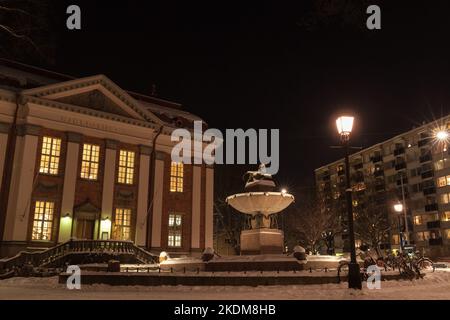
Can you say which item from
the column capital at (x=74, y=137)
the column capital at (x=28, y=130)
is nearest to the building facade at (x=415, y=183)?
the column capital at (x=74, y=137)

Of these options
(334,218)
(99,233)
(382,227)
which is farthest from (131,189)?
(382,227)

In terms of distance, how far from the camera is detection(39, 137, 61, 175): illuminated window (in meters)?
32.6

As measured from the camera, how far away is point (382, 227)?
60.6 meters

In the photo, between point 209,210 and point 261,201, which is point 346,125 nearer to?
point 261,201

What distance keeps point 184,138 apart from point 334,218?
3033 cm

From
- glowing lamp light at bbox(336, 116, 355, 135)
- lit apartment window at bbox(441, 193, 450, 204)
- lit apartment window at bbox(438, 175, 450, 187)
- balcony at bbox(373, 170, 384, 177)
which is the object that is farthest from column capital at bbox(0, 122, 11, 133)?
balcony at bbox(373, 170, 384, 177)

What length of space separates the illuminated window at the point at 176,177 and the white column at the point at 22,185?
12443 millimetres

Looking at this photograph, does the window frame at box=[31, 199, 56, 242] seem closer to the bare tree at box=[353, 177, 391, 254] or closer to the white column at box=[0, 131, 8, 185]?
the white column at box=[0, 131, 8, 185]

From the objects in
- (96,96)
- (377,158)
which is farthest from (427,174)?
(96,96)

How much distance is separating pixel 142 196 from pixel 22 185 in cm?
981

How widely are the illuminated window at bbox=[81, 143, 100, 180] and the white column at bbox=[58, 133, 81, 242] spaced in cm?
84

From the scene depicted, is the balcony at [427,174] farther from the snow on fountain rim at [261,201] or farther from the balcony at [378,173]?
the snow on fountain rim at [261,201]

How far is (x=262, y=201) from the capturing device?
787 inches

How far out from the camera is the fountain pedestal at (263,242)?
19.5 meters
